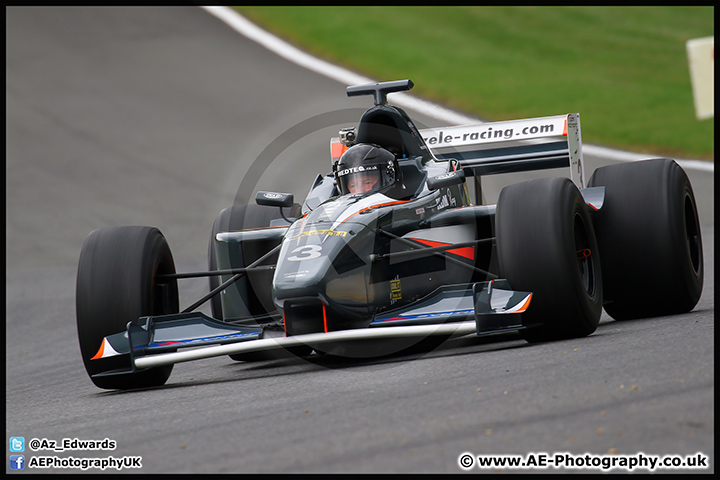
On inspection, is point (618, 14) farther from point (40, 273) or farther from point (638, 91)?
point (40, 273)

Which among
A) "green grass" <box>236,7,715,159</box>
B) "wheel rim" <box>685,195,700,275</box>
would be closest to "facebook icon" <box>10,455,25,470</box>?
"wheel rim" <box>685,195,700,275</box>

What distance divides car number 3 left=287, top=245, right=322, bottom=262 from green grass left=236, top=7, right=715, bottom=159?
16.7 m

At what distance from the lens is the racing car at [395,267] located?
19.5 feet

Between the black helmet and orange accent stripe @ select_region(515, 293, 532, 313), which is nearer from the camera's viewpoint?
orange accent stripe @ select_region(515, 293, 532, 313)

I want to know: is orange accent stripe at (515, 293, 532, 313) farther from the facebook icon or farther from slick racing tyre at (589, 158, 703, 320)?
the facebook icon

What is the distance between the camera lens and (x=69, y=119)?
23500mm

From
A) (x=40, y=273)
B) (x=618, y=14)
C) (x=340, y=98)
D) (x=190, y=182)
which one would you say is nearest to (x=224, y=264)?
(x=40, y=273)

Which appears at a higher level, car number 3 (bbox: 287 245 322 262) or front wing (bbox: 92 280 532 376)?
car number 3 (bbox: 287 245 322 262)

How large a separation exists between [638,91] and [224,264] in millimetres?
20402

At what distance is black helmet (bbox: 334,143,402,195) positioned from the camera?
23.3 ft

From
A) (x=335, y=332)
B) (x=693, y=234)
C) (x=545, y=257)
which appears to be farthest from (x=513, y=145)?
(x=335, y=332)

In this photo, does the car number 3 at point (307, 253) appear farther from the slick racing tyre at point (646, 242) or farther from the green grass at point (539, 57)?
the green grass at point (539, 57)

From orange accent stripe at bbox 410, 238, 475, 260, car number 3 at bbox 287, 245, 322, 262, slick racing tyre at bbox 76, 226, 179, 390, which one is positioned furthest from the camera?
orange accent stripe at bbox 410, 238, 475, 260

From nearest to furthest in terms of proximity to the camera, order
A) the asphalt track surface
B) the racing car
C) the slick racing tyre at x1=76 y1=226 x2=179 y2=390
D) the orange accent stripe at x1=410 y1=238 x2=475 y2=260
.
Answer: the asphalt track surface < the racing car < the slick racing tyre at x1=76 y1=226 x2=179 y2=390 < the orange accent stripe at x1=410 y1=238 x2=475 y2=260
